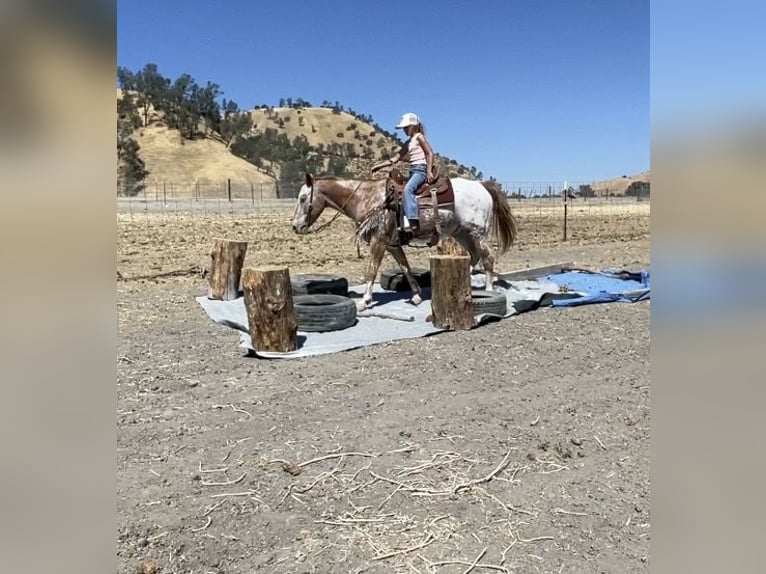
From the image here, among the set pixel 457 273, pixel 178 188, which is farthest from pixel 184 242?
pixel 178 188

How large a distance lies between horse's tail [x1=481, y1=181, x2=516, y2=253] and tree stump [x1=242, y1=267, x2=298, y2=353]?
148 inches

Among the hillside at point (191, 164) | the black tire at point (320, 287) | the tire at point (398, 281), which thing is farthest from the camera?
the hillside at point (191, 164)

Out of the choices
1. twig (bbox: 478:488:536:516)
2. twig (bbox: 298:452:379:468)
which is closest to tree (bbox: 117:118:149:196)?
twig (bbox: 298:452:379:468)

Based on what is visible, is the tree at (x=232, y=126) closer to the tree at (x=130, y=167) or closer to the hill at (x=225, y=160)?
the hill at (x=225, y=160)

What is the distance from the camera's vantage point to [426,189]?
748 cm

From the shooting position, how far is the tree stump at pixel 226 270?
8.09 meters

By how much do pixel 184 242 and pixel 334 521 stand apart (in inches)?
518

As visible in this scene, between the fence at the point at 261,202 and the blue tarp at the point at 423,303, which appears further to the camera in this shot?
the fence at the point at 261,202

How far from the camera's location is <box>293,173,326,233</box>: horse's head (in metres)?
7.58

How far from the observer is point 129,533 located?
291 centimetres

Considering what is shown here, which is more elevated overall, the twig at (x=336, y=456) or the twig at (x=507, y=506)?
the twig at (x=336, y=456)

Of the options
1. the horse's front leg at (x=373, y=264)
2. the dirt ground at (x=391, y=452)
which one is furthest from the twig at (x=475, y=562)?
the horse's front leg at (x=373, y=264)

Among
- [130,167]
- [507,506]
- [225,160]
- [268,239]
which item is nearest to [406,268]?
[507,506]
